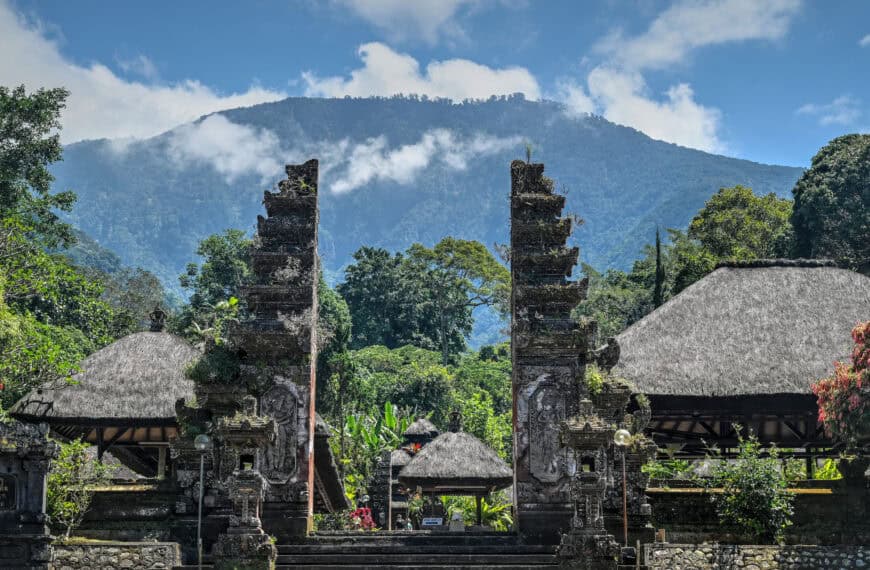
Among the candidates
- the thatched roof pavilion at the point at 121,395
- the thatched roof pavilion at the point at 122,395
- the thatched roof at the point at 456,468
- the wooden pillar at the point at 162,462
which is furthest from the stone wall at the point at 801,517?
the wooden pillar at the point at 162,462

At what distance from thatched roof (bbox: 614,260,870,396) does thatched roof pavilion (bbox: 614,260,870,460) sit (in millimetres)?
27

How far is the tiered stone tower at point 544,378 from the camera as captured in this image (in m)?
20.5

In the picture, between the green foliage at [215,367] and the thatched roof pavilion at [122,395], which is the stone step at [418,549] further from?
the thatched roof pavilion at [122,395]

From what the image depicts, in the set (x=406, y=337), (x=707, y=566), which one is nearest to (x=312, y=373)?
(x=707, y=566)

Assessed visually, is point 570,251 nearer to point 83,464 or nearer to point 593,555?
point 593,555

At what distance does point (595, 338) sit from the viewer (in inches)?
838

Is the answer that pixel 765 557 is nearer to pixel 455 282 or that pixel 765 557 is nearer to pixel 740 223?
pixel 740 223

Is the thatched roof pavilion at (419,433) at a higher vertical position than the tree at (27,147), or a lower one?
lower

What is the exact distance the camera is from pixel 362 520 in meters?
30.1

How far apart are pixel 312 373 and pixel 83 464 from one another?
4.78m

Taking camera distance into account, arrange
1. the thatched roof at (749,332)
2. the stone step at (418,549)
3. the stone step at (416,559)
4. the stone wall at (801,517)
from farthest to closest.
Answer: the thatched roof at (749,332) < the stone wall at (801,517) < the stone step at (418,549) < the stone step at (416,559)

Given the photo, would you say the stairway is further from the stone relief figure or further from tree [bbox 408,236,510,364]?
tree [bbox 408,236,510,364]

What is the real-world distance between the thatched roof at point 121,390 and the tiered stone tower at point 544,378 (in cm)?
1097

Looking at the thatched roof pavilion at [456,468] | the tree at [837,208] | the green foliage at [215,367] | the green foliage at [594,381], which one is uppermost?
the tree at [837,208]
